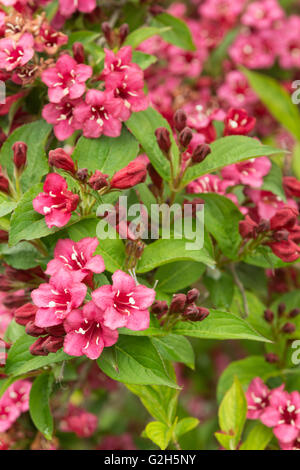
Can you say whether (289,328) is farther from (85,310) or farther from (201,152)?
(85,310)

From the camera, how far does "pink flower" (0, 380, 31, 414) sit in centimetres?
161

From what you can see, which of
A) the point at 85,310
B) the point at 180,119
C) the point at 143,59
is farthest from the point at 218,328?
the point at 143,59

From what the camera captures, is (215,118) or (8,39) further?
(215,118)

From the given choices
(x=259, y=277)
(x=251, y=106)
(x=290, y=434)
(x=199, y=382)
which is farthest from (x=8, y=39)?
(x=199, y=382)

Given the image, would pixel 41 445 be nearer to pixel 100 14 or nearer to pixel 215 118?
pixel 215 118

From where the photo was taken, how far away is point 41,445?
1.60 meters

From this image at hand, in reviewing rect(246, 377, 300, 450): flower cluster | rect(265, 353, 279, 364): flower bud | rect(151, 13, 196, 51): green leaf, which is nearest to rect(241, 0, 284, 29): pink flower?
rect(151, 13, 196, 51): green leaf

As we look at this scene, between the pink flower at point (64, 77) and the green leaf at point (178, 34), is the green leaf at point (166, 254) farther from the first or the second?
the green leaf at point (178, 34)

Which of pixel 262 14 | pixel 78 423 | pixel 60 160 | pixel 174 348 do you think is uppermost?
pixel 60 160

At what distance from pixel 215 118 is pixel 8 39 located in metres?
0.61

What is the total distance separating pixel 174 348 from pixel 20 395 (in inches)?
20.8

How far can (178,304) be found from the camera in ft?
4.02

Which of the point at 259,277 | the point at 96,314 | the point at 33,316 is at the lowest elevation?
the point at 259,277

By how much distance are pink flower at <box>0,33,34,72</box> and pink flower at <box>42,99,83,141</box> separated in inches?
5.0
